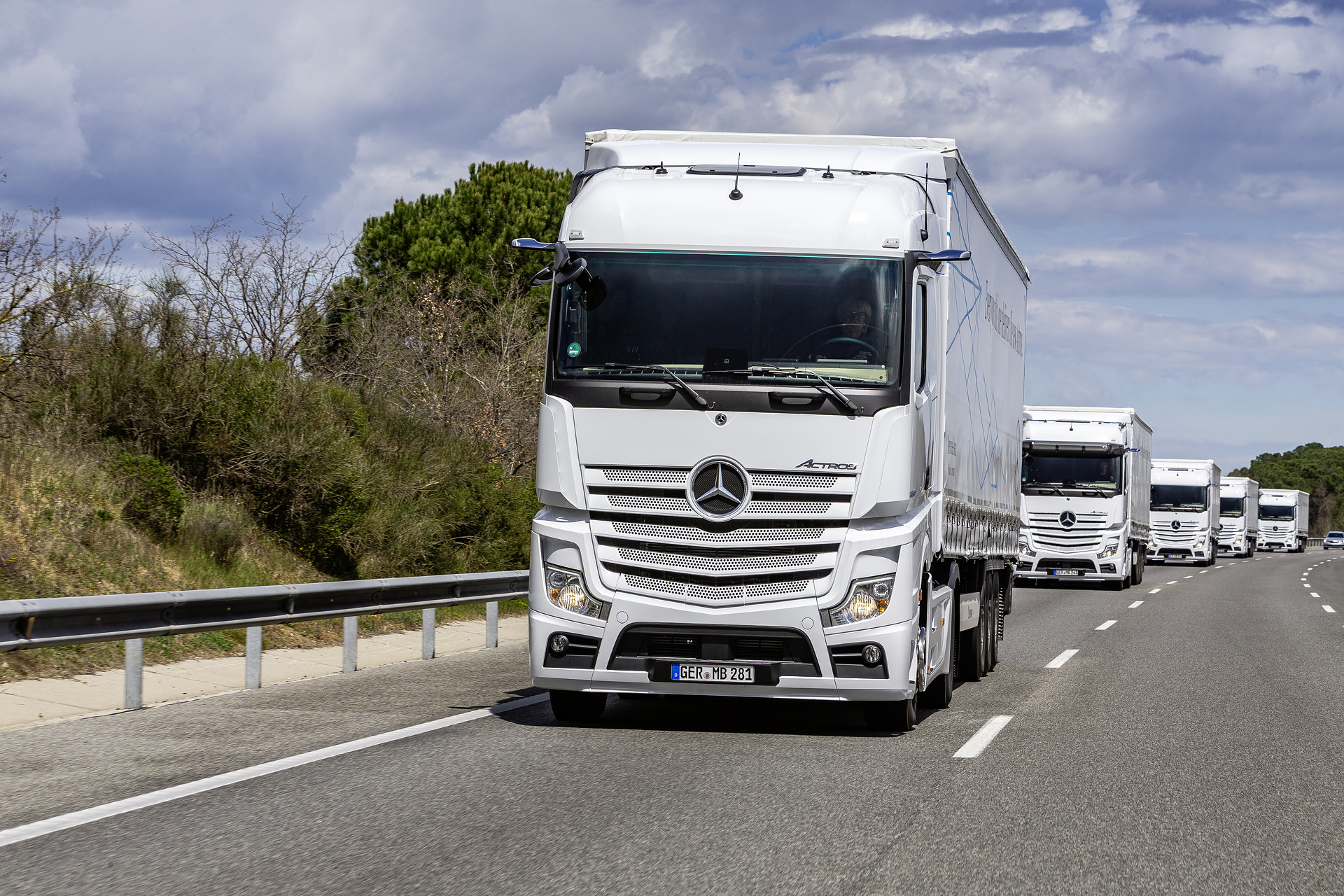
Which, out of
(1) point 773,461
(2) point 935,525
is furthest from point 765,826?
(2) point 935,525

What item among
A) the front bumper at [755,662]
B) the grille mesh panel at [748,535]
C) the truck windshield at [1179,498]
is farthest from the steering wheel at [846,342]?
the truck windshield at [1179,498]

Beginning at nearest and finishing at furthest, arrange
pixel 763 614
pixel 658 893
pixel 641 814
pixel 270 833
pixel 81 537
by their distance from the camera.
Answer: pixel 658 893 < pixel 270 833 < pixel 641 814 < pixel 763 614 < pixel 81 537

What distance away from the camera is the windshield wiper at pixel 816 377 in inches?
332

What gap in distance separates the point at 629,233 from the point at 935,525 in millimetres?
2809

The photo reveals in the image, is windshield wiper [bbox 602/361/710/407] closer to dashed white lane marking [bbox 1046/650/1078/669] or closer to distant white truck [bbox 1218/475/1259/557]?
dashed white lane marking [bbox 1046/650/1078/669]

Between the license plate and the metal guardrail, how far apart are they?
148 inches

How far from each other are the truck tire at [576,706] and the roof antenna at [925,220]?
12.0ft

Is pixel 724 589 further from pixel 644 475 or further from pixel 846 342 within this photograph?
pixel 846 342

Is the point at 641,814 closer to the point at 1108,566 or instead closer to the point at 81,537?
the point at 81,537

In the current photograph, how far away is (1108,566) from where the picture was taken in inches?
1209

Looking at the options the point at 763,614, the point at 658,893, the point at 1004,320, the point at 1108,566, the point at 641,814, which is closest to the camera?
the point at 658,893

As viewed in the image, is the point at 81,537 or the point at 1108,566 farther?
the point at 1108,566

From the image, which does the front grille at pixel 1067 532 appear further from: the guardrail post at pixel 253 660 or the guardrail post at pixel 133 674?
the guardrail post at pixel 133 674

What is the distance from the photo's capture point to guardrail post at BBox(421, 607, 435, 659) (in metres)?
13.8
